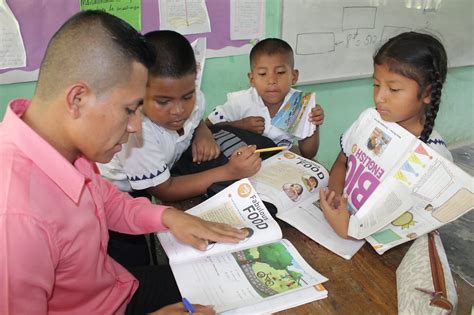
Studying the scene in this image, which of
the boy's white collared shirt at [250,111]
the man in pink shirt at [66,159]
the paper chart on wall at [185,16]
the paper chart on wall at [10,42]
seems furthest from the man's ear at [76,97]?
the paper chart on wall at [185,16]

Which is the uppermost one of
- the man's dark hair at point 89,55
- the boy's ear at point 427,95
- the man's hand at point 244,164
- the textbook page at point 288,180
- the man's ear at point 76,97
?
the man's dark hair at point 89,55

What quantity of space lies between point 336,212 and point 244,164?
12.2 inches

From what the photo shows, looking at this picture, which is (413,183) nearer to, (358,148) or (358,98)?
(358,148)

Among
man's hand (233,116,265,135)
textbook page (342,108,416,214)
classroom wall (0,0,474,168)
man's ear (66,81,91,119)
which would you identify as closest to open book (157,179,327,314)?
textbook page (342,108,416,214)

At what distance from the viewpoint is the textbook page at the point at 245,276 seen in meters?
0.78

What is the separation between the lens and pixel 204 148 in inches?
53.8

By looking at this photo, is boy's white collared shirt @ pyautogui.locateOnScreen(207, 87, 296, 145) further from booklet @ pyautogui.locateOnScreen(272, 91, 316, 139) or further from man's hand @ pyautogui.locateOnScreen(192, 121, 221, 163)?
man's hand @ pyautogui.locateOnScreen(192, 121, 221, 163)

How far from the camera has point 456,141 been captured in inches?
142

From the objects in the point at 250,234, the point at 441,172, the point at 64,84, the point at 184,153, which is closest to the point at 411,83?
the point at 441,172

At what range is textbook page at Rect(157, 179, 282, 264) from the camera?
0.92 metres

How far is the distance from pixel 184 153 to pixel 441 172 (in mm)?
862

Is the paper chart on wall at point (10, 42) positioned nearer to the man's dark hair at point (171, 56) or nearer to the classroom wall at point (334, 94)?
the classroom wall at point (334, 94)

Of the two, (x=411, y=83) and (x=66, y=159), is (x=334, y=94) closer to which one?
(x=411, y=83)

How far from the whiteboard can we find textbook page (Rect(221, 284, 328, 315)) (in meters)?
1.88
